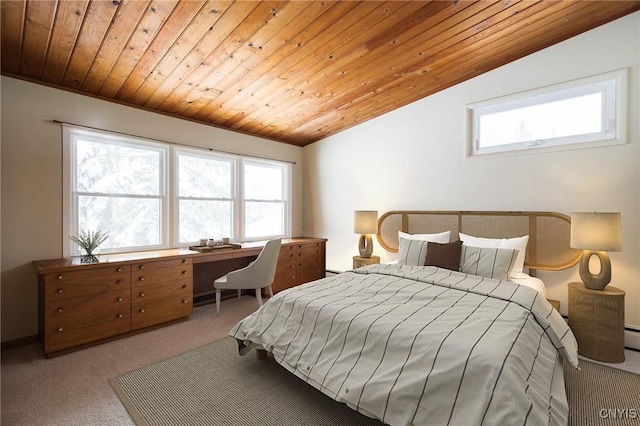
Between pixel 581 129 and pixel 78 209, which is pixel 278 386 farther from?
pixel 581 129

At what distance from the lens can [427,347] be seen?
145 cm

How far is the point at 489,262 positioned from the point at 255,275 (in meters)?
2.41

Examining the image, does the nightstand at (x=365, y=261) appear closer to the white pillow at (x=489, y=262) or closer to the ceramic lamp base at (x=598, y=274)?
the white pillow at (x=489, y=262)

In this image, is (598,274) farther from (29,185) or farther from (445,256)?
(29,185)

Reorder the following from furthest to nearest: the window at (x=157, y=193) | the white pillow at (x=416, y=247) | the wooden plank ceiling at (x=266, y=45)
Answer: the white pillow at (x=416, y=247)
the window at (x=157, y=193)
the wooden plank ceiling at (x=266, y=45)

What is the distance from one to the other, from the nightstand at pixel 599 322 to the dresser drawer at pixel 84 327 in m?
3.98

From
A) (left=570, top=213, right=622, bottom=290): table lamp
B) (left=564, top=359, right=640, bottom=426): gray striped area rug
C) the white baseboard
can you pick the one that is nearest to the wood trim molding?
(left=564, top=359, right=640, bottom=426): gray striped area rug

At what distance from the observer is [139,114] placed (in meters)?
3.31

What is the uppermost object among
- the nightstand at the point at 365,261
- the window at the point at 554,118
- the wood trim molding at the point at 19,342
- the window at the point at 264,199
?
the window at the point at 554,118

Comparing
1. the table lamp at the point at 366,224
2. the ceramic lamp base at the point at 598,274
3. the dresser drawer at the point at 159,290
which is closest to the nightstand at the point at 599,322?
the ceramic lamp base at the point at 598,274

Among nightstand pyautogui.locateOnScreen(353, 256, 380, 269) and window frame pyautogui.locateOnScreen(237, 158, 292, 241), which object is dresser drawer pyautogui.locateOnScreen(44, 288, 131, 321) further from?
nightstand pyautogui.locateOnScreen(353, 256, 380, 269)

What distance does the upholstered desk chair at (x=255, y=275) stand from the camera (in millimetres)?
3285

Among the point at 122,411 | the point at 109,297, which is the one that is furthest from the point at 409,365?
the point at 109,297

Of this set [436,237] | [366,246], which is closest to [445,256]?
[436,237]
